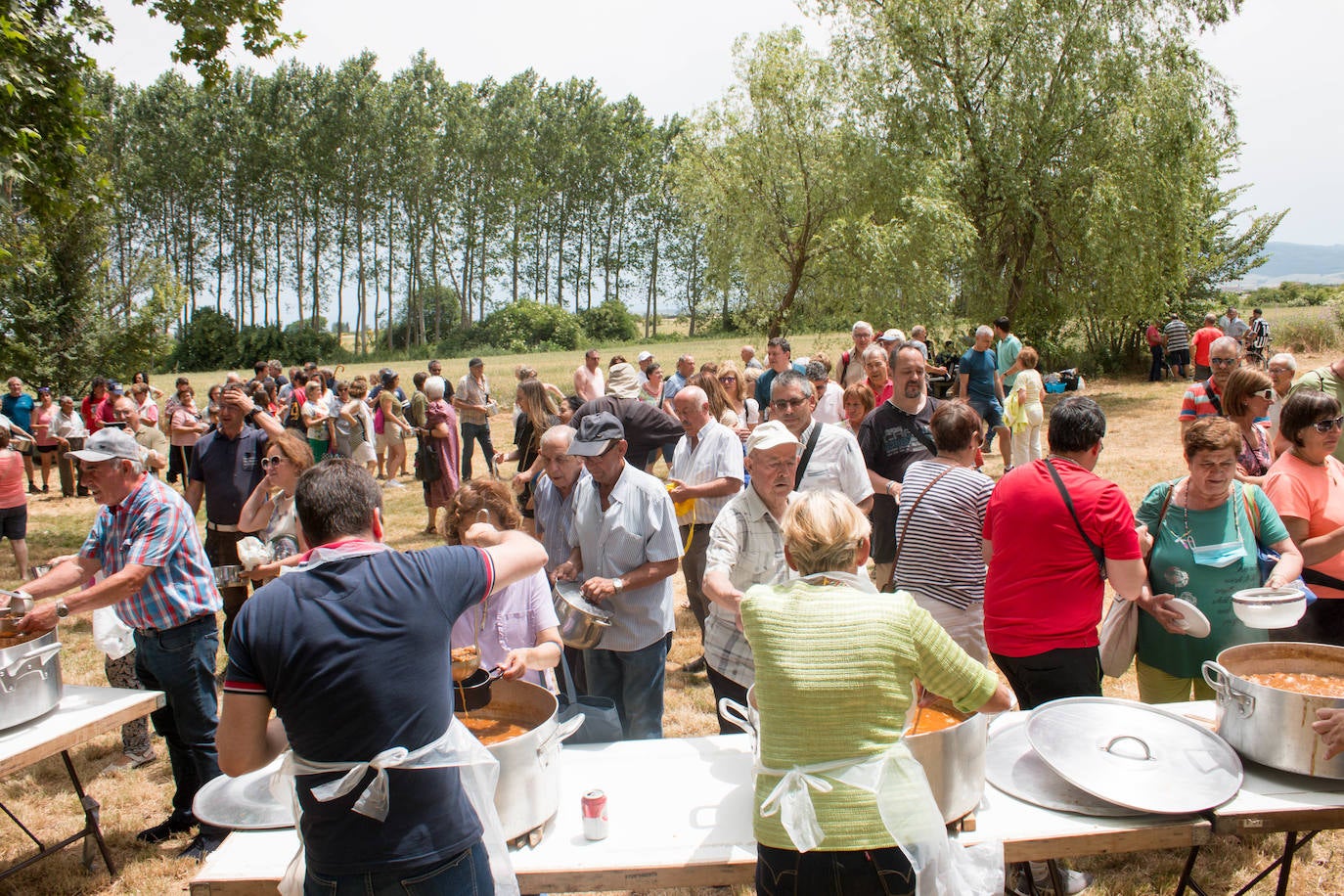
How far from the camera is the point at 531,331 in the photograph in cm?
5259

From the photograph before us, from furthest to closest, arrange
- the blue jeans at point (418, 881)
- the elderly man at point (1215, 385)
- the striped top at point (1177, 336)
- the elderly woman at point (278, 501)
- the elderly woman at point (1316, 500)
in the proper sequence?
the striped top at point (1177, 336) < the elderly man at point (1215, 385) < the elderly woman at point (278, 501) < the elderly woman at point (1316, 500) < the blue jeans at point (418, 881)

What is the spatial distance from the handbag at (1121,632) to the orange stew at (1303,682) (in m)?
0.65

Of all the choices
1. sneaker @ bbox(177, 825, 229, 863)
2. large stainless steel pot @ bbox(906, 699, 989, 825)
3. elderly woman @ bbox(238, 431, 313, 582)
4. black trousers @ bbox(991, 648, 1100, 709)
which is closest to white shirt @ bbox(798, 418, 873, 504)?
black trousers @ bbox(991, 648, 1100, 709)

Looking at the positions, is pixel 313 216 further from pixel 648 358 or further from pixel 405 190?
pixel 648 358

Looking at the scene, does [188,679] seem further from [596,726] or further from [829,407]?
[829,407]

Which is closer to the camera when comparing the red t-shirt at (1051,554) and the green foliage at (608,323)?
the red t-shirt at (1051,554)

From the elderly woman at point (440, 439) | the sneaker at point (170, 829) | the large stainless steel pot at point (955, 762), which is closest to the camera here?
the large stainless steel pot at point (955, 762)

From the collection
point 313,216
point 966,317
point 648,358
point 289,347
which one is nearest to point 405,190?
point 313,216

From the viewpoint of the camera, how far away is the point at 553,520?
13.4 feet

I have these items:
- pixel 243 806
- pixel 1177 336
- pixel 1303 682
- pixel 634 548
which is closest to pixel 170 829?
pixel 243 806

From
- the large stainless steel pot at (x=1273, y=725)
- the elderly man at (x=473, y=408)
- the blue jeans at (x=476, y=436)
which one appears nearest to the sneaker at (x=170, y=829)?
the large stainless steel pot at (x=1273, y=725)

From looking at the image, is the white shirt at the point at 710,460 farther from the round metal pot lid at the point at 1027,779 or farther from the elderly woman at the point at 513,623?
the round metal pot lid at the point at 1027,779

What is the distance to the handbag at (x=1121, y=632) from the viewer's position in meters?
3.48

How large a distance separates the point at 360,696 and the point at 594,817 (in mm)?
865
